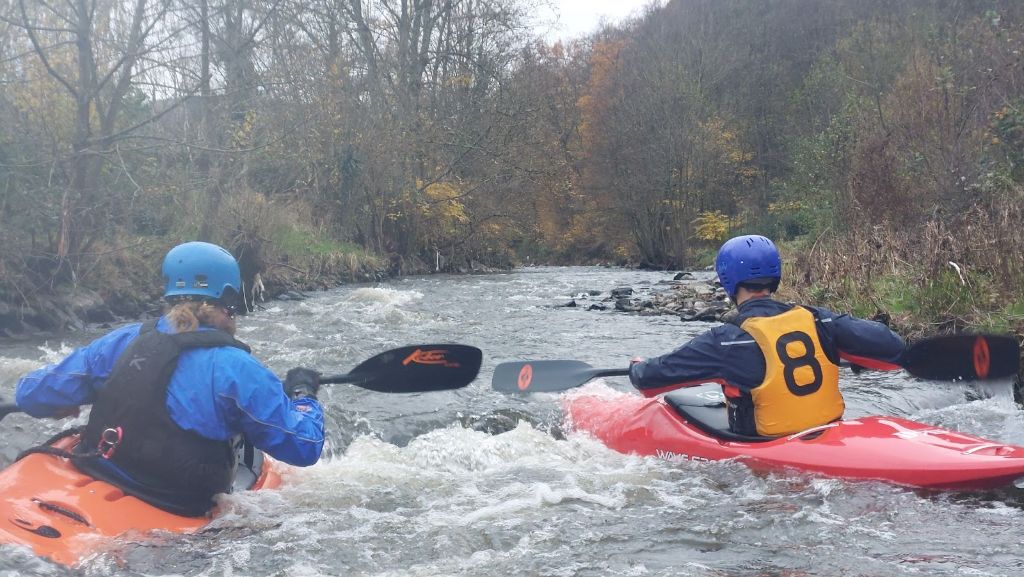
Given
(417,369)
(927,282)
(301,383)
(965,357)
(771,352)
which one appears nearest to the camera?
(301,383)

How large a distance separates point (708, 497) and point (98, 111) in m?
8.50

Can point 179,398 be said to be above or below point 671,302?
above

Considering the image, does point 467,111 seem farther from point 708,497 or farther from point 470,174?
point 708,497

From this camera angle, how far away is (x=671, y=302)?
41.5ft

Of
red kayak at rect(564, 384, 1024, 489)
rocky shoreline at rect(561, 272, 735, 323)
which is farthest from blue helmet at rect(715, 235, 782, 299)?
rocky shoreline at rect(561, 272, 735, 323)

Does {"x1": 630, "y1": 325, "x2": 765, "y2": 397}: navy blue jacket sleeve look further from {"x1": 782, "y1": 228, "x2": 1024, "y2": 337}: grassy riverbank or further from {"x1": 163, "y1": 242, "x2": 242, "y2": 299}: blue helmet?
{"x1": 782, "y1": 228, "x2": 1024, "y2": 337}: grassy riverbank

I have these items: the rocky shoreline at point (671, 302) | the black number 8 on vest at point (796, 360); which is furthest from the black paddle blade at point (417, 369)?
the rocky shoreline at point (671, 302)

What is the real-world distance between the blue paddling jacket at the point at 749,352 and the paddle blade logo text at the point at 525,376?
1.04 m

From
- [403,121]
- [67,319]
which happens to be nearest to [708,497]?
[67,319]

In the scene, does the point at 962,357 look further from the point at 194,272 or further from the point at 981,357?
the point at 194,272

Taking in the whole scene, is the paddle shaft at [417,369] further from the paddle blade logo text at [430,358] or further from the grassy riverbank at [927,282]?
the grassy riverbank at [927,282]

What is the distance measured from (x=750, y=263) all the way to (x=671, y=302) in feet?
28.9

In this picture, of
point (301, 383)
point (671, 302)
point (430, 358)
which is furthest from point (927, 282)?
point (671, 302)

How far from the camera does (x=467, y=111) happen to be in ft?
79.0
